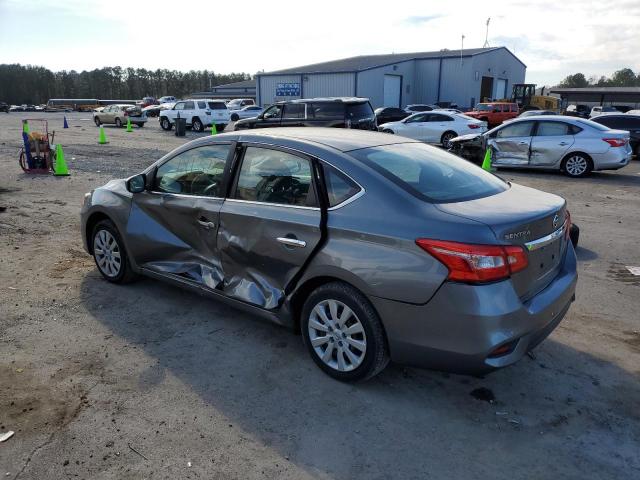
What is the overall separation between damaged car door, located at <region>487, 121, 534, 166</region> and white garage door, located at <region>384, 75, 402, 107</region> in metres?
31.8

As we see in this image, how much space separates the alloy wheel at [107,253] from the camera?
16.4 ft

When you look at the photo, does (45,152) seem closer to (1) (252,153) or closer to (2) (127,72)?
(1) (252,153)

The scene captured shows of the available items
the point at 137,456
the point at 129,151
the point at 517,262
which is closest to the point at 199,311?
the point at 137,456

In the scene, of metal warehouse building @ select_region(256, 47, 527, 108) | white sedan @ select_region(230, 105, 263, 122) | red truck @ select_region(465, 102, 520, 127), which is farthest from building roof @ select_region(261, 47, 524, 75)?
red truck @ select_region(465, 102, 520, 127)

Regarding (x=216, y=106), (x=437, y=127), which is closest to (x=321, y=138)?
(x=437, y=127)

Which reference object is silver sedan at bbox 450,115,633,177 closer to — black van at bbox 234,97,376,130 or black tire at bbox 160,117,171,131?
black van at bbox 234,97,376,130

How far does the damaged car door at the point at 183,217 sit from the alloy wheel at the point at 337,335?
103cm

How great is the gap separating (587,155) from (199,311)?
36.5ft

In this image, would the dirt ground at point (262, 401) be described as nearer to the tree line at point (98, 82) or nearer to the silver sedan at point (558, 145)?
the silver sedan at point (558, 145)

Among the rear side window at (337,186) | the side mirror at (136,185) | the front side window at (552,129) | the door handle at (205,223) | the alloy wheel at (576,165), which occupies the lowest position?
the alloy wheel at (576,165)

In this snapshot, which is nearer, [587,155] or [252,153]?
[252,153]

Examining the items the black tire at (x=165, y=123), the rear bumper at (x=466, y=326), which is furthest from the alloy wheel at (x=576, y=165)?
the black tire at (x=165, y=123)

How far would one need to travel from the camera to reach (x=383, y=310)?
307 centimetres

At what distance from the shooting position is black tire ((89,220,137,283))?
4926mm
